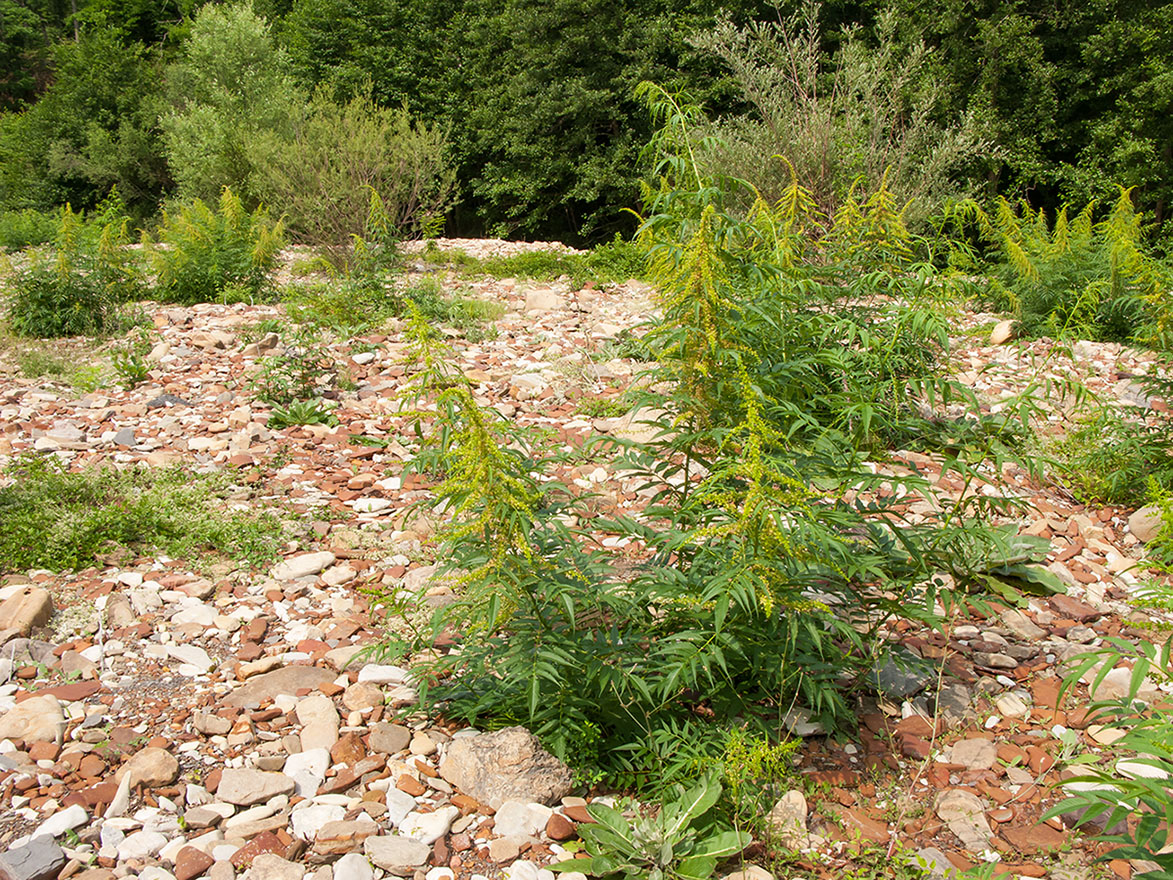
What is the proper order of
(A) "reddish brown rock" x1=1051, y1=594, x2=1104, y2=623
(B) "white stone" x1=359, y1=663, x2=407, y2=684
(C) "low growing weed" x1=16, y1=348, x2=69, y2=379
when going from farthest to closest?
(C) "low growing weed" x1=16, y1=348, x2=69, y2=379
(A) "reddish brown rock" x1=1051, y1=594, x2=1104, y2=623
(B) "white stone" x1=359, y1=663, x2=407, y2=684

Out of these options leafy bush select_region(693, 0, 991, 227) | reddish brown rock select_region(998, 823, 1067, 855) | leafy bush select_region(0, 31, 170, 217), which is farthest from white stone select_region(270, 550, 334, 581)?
leafy bush select_region(0, 31, 170, 217)

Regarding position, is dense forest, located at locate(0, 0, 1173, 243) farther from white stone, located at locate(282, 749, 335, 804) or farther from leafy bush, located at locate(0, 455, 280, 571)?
leafy bush, located at locate(0, 455, 280, 571)

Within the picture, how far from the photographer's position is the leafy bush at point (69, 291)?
22.7 feet

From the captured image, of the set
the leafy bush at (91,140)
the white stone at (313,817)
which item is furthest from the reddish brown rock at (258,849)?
the leafy bush at (91,140)

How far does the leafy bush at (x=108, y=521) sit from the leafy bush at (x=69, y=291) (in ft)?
10.9

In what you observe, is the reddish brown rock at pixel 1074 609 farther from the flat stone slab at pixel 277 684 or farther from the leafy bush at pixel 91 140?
the leafy bush at pixel 91 140

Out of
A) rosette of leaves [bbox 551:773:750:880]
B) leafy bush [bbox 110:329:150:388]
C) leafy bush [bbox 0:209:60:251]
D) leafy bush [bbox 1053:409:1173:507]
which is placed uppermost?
leafy bush [bbox 0:209:60:251]

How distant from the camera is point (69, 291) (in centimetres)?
695

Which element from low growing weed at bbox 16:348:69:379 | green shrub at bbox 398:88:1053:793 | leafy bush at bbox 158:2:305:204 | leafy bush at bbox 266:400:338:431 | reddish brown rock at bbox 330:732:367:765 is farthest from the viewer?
leafy bush at bbox 158:2:305:204

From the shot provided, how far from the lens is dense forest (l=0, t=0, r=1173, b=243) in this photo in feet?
30.2

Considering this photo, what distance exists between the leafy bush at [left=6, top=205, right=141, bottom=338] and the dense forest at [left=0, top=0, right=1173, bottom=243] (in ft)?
7.49

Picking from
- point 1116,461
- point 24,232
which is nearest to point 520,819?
point 1116,461

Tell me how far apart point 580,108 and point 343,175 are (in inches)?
316

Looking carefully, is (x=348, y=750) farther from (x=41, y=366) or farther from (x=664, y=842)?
(x=41, y=366)
